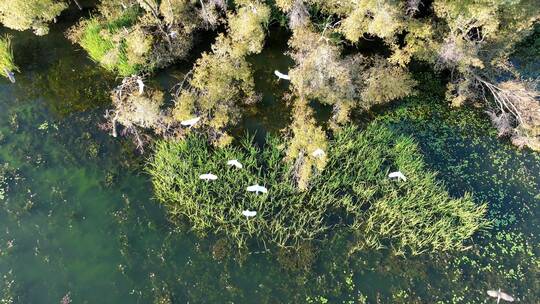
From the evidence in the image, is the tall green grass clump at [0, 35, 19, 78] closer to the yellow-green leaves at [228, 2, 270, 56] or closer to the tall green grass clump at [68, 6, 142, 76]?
the tall green grass clump at [68, 6, 142, 76]

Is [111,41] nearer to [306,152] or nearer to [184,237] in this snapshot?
[184,237]

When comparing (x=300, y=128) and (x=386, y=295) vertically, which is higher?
(x=300, y=128)

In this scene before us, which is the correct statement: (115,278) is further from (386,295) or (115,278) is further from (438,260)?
(438,260)

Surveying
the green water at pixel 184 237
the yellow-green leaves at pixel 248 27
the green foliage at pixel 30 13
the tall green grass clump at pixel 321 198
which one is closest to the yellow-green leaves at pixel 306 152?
the tall green grass clump at pixel 321 198

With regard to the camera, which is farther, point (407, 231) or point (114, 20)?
point (114, 20)

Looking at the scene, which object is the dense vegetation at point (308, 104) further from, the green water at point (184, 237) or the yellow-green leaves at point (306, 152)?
the green water at point (184, 237)

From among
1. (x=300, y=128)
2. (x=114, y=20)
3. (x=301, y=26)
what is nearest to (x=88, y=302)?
(x=300, y=128)
